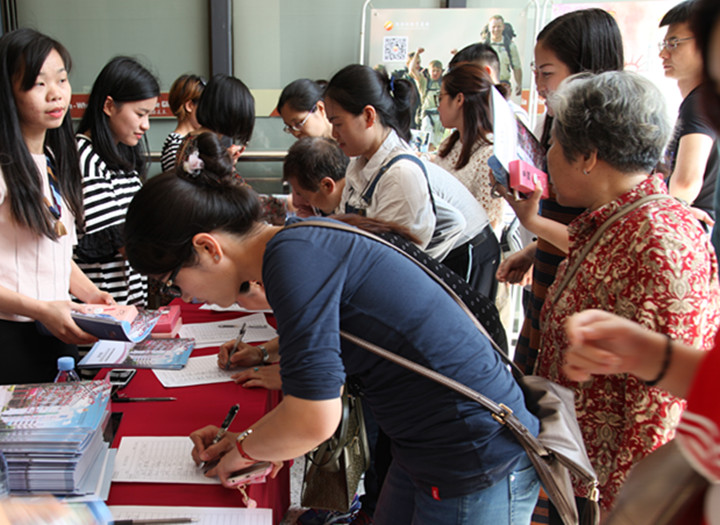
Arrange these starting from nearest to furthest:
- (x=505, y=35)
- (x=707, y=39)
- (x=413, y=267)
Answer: (x=707, y=39), (x=413, y=267), (x=505, y=35)

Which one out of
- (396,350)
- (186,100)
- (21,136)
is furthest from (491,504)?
(186,100)

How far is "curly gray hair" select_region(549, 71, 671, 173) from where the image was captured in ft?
3.90

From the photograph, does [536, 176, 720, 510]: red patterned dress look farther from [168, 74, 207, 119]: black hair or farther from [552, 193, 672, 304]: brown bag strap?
[168, 74, 207, 119]: black hair

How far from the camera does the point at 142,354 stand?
63.7 inches

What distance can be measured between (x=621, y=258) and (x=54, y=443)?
1.12 m

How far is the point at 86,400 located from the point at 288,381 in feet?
1.59

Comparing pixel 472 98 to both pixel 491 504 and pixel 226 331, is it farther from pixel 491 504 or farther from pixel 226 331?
pixel 491 504

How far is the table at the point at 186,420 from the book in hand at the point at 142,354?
0.15 feet

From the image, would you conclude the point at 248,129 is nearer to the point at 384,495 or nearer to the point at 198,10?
the point at 384,495

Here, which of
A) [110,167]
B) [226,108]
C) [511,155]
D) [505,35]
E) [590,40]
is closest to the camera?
[511,155]

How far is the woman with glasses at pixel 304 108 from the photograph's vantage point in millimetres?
2799

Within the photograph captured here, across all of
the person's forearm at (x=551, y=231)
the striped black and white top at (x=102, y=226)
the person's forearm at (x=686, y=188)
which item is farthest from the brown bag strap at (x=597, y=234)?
the striped black and white top at (x=102, y=226)

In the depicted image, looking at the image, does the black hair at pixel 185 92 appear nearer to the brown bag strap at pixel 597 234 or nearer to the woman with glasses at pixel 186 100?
the woman with glasses at pixel 186 100

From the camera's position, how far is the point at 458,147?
2.78 meters
